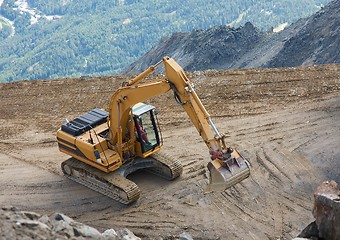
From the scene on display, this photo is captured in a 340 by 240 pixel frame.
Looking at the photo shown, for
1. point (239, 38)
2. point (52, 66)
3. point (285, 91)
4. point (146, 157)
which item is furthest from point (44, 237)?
point (52, 66)

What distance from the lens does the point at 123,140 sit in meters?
16.2

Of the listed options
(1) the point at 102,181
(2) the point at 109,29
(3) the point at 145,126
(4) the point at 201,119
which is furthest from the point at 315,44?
(2) the point at 109,29

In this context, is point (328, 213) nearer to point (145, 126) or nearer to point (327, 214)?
point (327, 214)

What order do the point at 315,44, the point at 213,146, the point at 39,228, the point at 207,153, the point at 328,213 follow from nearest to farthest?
the point at 39,228 → the point at 328,213 → the point at 213,146 → the point at 207,153 → the point at 315,44

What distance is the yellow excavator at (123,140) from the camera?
1459cm

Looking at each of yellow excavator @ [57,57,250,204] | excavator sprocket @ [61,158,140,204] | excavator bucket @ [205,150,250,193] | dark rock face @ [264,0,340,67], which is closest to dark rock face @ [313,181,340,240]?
excavator bucket @ [205,150,250,193]

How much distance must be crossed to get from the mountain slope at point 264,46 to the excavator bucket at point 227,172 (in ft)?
65.7

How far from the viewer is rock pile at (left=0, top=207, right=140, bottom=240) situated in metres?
10.8

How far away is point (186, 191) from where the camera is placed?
1603cm

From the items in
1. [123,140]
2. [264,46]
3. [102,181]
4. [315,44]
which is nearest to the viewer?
[102,181]

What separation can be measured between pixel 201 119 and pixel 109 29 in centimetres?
10220

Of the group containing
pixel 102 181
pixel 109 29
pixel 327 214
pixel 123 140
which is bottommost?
A: pixel 109 29

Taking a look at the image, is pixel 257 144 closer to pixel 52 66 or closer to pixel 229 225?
pixel 229 225

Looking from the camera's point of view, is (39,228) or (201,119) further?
(201,119)
